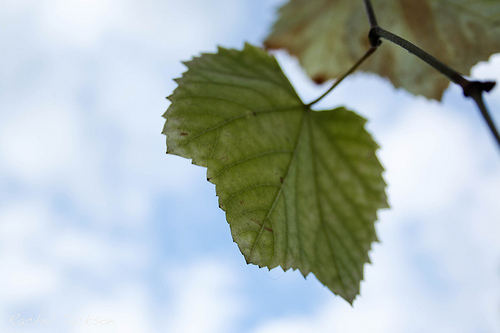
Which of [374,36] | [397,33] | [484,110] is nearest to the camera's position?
[484,110]

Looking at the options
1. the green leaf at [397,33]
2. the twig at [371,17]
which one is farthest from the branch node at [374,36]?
the green leaf at [397,33]

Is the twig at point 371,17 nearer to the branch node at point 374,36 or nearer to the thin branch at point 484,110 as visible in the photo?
the branch node at point 374,36

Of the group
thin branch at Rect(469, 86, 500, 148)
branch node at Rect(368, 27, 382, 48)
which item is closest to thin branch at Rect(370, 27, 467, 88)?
thin branch at Rect(469, 86, 500, 148)

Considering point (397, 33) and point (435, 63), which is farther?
point (397, 33)

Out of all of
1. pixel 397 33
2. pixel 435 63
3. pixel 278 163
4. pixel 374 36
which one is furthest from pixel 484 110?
pixel 397 33

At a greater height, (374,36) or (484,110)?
(374,36)

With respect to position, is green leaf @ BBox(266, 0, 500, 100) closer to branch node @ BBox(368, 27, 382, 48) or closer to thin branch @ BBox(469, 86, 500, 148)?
branch node @ BBox(368, 27, 382, 48)

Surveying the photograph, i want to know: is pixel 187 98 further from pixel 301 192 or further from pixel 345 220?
pixel 345 220

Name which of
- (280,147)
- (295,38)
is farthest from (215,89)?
(295,38)

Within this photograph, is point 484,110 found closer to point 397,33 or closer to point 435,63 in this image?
point 435,63
